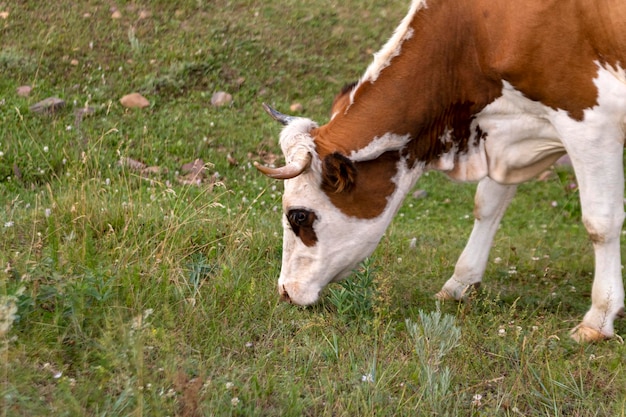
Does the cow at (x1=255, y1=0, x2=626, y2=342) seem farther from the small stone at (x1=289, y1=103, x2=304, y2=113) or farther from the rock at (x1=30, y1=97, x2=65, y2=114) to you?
the rock at (x1=30, y1=97, x2=65, y2=114)

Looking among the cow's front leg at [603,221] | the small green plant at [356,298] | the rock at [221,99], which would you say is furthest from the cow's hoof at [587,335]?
the rock at [221,99]

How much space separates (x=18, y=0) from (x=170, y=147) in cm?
320

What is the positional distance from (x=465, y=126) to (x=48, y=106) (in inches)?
183

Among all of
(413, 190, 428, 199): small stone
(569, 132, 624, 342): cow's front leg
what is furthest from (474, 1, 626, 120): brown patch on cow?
(413, 190, 428, 199): small stone

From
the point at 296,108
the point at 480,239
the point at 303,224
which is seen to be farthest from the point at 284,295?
the point at 296,108

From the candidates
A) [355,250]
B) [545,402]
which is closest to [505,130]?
[355,250]

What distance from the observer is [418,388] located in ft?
13.1

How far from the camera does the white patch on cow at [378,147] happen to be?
489 cm

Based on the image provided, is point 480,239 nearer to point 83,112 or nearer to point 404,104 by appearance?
point 404,104

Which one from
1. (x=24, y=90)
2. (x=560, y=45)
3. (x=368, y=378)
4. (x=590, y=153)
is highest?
(x=560, y=45)

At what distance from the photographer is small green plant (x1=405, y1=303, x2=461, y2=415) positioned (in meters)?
3.86

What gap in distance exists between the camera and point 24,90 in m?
8.50

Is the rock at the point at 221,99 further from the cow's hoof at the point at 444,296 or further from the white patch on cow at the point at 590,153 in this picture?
the white patch on cow at the point at 590,153

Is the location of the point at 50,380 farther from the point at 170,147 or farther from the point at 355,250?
the point at 170,147
